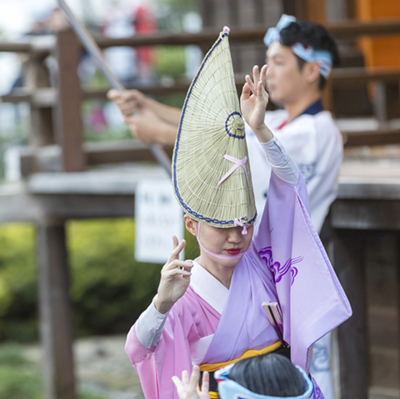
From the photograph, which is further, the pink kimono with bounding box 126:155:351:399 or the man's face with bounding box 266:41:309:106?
the man's face with bounding box 266:41:309:106

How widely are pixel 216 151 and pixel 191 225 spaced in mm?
274

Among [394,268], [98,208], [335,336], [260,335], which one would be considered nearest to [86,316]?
[98,208]

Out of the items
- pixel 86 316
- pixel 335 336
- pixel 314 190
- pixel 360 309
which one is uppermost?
pixel 314 190

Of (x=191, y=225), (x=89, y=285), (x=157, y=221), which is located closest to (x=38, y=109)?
(x=157, y=221)

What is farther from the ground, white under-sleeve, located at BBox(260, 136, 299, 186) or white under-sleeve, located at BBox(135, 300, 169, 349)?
white under-sleeve, located at BBox(260, 136, 299, 186)

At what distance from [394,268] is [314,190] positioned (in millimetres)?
2364

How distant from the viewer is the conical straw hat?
166 centimetres

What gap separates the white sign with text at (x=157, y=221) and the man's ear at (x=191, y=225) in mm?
1697

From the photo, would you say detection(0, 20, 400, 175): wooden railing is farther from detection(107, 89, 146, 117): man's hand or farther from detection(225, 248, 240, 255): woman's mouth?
detection(225, 248, 240, 255): woman's mouth

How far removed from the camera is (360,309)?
3.22 metres

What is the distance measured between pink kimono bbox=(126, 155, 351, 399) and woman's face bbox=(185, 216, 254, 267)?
10cm

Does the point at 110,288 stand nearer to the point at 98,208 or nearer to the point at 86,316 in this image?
the point at 86,316

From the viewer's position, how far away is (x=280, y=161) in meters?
1.80

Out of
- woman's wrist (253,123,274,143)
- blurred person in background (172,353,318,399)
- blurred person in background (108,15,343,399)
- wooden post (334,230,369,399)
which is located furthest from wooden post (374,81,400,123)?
blurred person in background (172,353,318,399)
